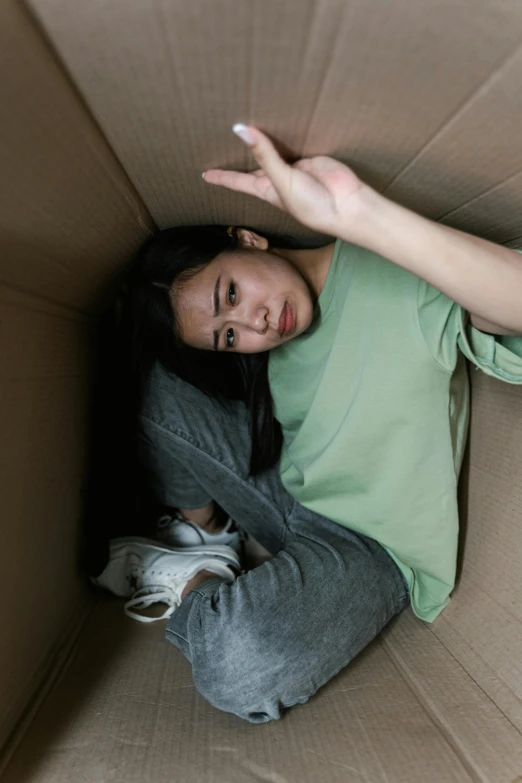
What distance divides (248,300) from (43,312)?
9.1 inches

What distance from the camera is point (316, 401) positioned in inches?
28.3

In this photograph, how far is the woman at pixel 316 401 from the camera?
1.81 ft

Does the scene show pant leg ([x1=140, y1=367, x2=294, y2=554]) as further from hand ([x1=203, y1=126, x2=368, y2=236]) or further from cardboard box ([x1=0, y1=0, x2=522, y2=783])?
hand ([x1=203, y1=126, x2=368, y2=236])

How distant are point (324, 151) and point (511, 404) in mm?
384

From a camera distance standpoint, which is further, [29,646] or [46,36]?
[29,646]

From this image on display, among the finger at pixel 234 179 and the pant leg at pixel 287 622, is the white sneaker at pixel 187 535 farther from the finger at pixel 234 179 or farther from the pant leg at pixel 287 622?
the finger at pixel 234 179

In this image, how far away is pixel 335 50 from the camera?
0.38 m

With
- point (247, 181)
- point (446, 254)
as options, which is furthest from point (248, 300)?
point (446, 254)

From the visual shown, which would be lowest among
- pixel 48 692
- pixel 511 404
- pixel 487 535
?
pixel 48 692

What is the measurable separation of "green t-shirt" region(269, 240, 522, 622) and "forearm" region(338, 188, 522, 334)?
99 millimetres

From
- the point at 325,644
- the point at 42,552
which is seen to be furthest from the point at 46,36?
the point at 325,644

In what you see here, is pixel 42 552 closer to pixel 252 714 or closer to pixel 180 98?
pixel 252 714

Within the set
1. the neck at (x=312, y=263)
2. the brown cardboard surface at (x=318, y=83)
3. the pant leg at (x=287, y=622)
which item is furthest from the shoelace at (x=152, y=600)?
the brown cardboard surface at (x=318, y=83)

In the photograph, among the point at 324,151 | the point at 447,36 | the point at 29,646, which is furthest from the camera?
the point at 29,646
